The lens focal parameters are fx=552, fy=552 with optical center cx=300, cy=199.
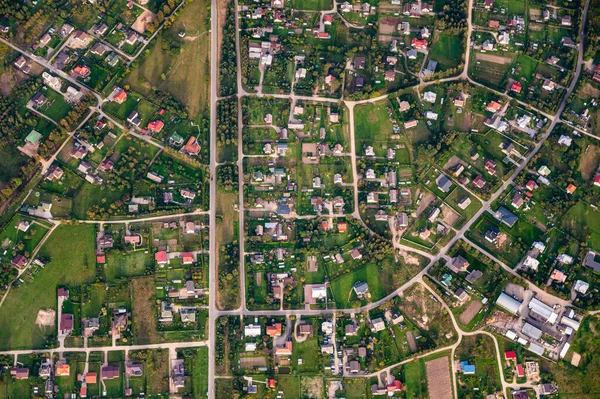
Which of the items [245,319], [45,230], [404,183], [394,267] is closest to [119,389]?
[245,319]

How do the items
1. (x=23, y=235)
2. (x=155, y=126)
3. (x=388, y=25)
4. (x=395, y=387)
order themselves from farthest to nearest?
(x=388, y=25), (x=155, y=126), (x=23, y=235), (x=395, y=387)

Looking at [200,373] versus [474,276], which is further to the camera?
[474,276]

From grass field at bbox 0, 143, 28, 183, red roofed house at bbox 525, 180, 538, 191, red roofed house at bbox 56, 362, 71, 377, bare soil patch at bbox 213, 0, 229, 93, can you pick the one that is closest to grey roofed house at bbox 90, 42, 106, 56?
bare soil patch at bbox 213, 0, 229, 93

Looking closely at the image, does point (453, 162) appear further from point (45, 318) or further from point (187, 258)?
point (45, 318)

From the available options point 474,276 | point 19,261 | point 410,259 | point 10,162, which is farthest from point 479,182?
point 10,162

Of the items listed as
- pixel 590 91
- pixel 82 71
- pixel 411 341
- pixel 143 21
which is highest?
pixel 143 21

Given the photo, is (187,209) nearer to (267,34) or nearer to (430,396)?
(267,34)
